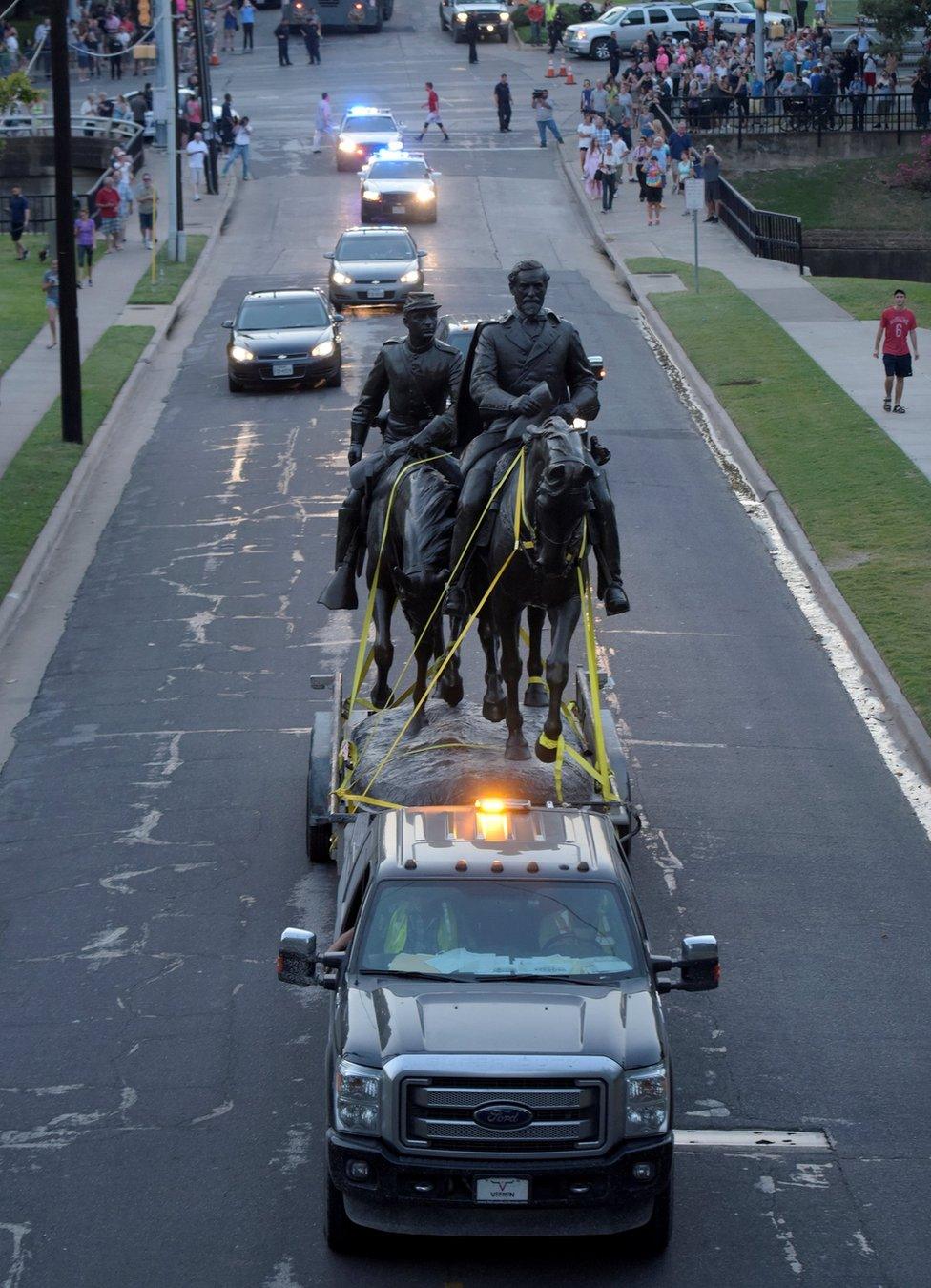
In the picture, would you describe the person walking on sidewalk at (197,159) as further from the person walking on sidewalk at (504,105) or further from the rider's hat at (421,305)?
the rider's hat at (421,305)

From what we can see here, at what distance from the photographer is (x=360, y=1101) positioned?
898cm

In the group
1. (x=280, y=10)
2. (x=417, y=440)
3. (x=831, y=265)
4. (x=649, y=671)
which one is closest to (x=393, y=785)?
(x=417, y=440)

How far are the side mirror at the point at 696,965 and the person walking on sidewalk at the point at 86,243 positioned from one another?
3572cm

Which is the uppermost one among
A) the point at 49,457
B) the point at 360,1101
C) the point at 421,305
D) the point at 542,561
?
the point at 421,305

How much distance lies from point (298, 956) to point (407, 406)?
19.7 feet

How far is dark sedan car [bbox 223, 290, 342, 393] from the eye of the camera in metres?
33.4

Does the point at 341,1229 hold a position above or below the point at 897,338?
below

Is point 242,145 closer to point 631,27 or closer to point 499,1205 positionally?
point 631,27

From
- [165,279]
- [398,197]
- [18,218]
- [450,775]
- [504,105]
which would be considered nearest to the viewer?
[450,775]

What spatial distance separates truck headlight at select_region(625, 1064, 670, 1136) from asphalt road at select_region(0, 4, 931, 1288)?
792 mm

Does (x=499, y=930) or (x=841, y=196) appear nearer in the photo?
(x=499, y=930)

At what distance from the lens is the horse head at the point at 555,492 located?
1170 cm

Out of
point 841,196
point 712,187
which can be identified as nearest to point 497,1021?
point 712,187

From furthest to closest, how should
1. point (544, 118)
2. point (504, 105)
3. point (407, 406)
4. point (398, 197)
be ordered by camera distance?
point (504, 105), point (544, 118), point (398, 197), point (407, 406)
